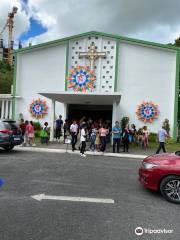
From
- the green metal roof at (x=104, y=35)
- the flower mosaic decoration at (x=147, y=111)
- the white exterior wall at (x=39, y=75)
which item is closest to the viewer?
the flower mosaic decoration at (x=147, y=111)

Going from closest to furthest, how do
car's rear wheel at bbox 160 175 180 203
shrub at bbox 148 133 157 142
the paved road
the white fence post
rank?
the paved road, car's rear wheel at bbox 160 175 180 203, shrub at bbox 148 133 157 142, the white fence post

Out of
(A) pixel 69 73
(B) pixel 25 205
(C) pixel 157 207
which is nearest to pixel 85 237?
(B) pixel 25 205

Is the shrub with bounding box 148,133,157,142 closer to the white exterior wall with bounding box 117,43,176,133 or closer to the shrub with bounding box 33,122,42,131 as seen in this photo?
the white exterior wall with bounding box 117,43,176,133

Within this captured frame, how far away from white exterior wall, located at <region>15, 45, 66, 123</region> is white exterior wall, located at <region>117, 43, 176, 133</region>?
529 centimetres

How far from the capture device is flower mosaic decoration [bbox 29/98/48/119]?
70.4 feet

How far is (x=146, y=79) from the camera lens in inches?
790

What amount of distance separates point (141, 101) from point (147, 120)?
5.41ft

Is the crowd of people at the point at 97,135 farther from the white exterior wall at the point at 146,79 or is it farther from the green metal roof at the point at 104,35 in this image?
the green metal roof at the point at 104,35

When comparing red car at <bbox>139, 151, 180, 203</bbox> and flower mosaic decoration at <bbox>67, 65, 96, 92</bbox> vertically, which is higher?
flower mosaic decoration at <bbox>67, 65, 96, 92</bbox>

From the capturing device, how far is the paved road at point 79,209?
12.9ft

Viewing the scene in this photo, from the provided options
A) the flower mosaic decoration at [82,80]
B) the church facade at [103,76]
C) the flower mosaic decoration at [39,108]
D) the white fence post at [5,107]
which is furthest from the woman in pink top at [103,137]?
the white fence post at [5,107]

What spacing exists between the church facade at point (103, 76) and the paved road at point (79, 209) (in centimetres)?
1224

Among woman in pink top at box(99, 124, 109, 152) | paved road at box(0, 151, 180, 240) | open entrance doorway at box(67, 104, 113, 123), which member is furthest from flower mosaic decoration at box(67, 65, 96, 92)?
paved road at box(0, 151, 180, 240)

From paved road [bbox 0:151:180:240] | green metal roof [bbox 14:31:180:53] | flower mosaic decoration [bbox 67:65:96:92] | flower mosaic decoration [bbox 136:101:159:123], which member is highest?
green metal roof [bbox 14:31:180:53]
